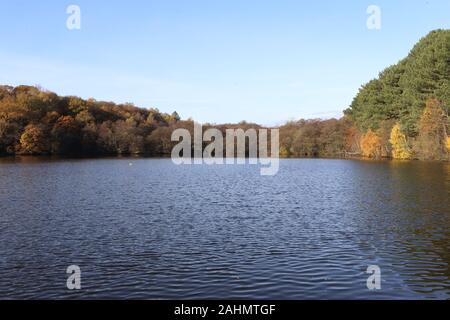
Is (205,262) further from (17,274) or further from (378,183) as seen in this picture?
(378,183)

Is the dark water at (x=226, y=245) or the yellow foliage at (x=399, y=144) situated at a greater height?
the yellow foliage at (x=399, y=144)

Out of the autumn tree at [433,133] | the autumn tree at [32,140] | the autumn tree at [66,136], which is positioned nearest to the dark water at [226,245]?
the autumn tree at [433,133]

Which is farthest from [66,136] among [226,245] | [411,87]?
[226,245]

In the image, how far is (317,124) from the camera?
140875 millimetres

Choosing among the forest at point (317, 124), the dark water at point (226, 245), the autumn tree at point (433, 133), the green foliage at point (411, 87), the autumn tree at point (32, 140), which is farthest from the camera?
the autumn tree at point (32, 140)

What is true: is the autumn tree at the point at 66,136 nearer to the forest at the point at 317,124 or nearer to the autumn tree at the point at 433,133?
the forest at the point at 317,124

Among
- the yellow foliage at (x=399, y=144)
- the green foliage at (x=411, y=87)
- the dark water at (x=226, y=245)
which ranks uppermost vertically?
the green foliage at (x=411, y=87)

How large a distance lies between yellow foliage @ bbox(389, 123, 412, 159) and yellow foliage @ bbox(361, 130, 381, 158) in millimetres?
6580

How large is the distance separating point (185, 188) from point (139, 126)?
4301 inches

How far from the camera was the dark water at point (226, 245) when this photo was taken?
491 inches

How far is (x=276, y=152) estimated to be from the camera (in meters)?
138

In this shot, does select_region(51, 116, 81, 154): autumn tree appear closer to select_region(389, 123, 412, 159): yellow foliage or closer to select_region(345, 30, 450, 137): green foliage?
select_region(345, 30, 450, 137): green foliage

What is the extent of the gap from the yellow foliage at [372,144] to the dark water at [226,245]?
57.9 meters

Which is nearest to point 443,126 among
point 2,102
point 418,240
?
point 418,240
